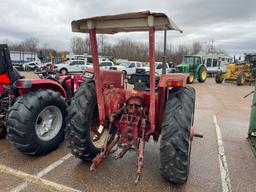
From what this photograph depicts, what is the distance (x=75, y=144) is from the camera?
3.16 m

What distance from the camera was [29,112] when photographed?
3.39 metres

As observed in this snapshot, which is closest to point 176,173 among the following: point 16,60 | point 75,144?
point 75,144

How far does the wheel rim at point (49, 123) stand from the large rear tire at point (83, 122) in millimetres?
862

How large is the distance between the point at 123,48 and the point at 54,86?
3843cm

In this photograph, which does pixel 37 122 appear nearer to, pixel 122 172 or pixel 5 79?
pixel 5 79

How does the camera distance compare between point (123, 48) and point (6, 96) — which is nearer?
point (6, 96)

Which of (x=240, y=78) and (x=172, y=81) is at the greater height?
(x=172, y=81)

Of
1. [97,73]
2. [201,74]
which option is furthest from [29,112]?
[201,74]

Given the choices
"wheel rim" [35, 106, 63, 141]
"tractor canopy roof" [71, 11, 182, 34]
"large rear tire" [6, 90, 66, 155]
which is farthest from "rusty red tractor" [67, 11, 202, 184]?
"wheel rim" [35, 106, 63, 141]

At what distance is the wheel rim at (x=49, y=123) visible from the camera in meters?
3.81

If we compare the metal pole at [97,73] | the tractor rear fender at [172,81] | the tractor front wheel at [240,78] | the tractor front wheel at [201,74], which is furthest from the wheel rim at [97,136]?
the tractor front wheel at [201,74]

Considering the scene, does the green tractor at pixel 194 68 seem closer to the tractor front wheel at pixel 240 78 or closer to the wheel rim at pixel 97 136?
the tractor front wheel at pixel 240 78

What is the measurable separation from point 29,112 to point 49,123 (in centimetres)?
68

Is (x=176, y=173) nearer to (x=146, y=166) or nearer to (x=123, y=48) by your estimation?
(x=146, y=166)
